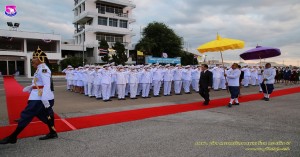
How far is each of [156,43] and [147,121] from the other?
151 ft

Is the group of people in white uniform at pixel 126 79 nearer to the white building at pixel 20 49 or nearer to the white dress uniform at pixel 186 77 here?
the white dress uniform at pixel 186 77

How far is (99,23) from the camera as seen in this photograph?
49.6 meters

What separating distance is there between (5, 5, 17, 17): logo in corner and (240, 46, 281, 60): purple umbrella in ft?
129

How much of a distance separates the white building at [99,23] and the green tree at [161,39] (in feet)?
12.2

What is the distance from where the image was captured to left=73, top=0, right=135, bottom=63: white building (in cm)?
4866

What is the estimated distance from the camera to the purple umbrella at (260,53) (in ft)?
37.2

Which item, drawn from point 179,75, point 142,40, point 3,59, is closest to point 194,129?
point 179,75

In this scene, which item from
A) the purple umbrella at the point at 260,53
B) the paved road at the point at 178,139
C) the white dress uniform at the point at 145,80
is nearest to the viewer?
the paved road at the point at 178,139

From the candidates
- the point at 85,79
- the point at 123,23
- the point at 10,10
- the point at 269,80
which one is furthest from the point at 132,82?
the point at 123,23

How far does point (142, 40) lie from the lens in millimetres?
51688

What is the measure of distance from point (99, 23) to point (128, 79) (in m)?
38.7

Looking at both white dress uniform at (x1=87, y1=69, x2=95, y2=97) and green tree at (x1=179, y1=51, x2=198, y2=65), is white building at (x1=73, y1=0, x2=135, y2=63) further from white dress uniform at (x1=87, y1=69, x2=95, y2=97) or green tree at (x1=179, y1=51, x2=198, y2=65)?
white dress uniform at (x1=87, y1=69, x2=95, y2=97)

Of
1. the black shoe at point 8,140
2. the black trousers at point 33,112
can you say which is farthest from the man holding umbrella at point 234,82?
the black shoe at point 8,140

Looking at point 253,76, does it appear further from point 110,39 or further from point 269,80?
point 110,39
